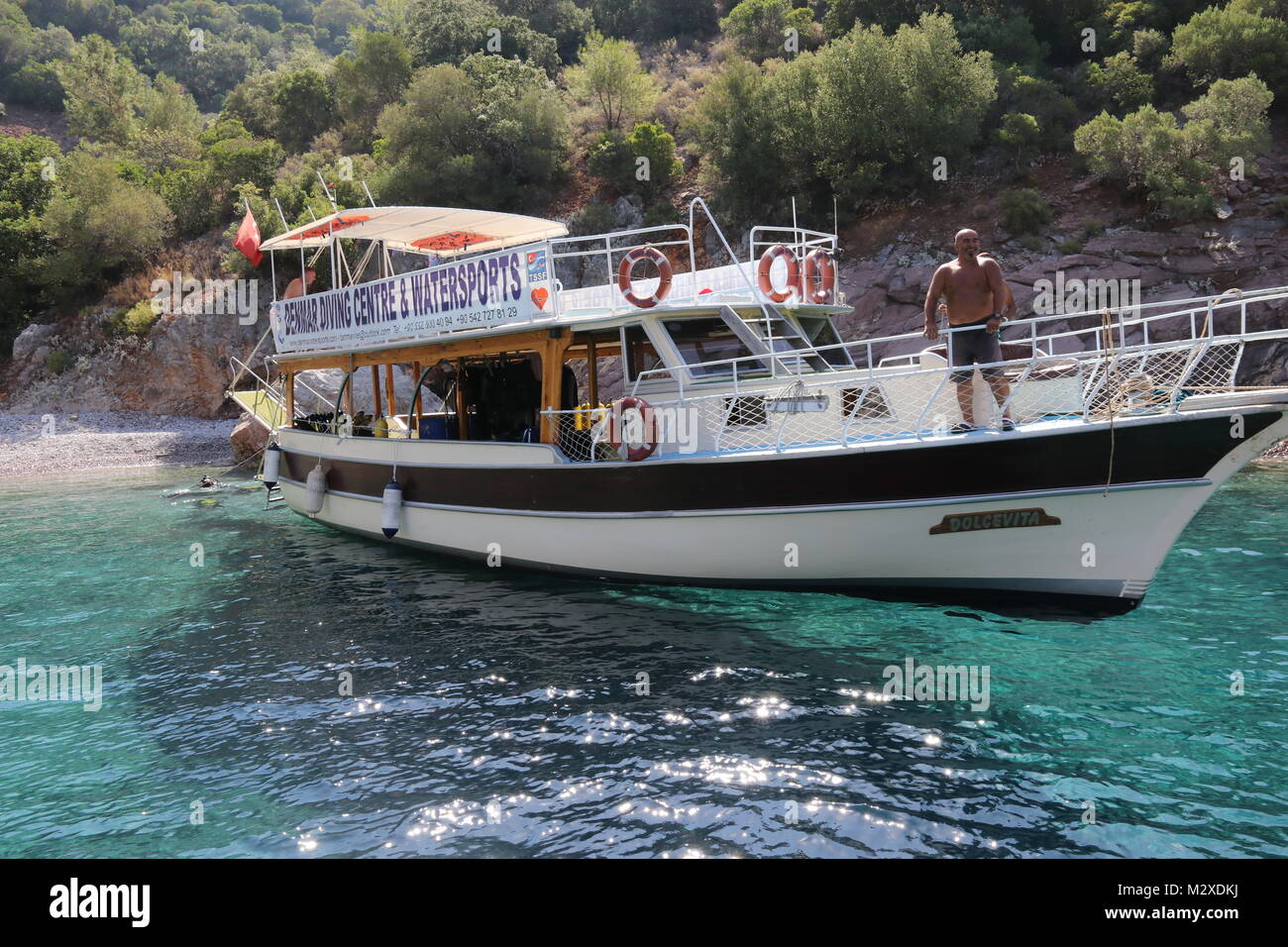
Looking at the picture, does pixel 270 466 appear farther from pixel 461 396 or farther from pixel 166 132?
pixel 166 132

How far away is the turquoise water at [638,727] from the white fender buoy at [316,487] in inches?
140

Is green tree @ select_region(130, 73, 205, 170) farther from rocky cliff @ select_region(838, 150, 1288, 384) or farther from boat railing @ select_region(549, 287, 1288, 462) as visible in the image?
boat railing @ select_region(549, 287, 1288, 462)

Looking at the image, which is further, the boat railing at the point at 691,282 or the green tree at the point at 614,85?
the green tree at the point at 614,85

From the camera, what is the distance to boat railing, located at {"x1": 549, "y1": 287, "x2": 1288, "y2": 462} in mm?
7410

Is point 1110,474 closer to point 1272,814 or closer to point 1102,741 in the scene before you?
point 1102,741

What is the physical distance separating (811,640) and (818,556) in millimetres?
946

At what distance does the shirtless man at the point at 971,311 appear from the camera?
793 cm

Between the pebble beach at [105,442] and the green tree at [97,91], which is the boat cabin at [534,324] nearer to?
the pebble beach at [105,442]

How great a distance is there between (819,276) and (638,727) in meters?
7.43

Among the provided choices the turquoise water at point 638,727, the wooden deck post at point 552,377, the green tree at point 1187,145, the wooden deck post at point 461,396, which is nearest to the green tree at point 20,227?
the turquoise water at point 638,727

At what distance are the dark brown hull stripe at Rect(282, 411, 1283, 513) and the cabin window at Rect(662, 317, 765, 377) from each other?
171 cm

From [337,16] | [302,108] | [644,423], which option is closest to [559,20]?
[302,108]

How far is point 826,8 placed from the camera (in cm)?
3784
